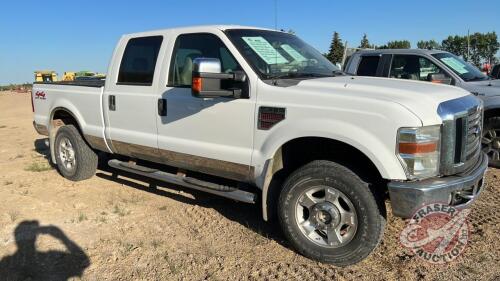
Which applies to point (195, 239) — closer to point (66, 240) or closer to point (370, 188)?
point (66, 240)

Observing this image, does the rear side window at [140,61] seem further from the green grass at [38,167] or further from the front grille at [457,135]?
the front grille at [457,135]

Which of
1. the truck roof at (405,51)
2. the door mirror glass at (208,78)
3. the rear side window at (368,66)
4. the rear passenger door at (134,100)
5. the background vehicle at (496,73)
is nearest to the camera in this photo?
the door mirror glass at (208,78)

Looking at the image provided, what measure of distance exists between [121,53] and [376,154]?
348cm

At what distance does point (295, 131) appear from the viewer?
3.77 m

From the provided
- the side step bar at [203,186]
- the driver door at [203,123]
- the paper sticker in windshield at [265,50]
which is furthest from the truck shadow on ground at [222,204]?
the paper sticker in windshield at [265,50]

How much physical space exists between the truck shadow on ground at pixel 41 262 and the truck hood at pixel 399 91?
2.44 metres

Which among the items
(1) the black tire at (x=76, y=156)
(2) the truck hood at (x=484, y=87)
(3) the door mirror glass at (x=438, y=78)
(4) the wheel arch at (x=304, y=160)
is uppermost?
(3) the door mirror glass at (x=438, y=78)

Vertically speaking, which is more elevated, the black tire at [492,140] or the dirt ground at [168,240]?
the black tire at [492,140]

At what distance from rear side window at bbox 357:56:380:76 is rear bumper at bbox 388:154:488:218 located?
4773 millimetres

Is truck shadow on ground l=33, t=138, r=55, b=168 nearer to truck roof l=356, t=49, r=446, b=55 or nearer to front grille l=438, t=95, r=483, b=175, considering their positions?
truck roof l=356, t=49, r=446, b=55

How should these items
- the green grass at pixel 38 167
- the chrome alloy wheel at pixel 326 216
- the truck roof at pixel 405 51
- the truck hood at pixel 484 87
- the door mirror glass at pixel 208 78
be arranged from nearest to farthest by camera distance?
the chrome alloy wheel at pixel 326 216 < the door mirror glass at pixel 208 78 < the truck hood at pixel 484 87 < the green grass at pixel 38 167 < the truck roof at pixel 405 51

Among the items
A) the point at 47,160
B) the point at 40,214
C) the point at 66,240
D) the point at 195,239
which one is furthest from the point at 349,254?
the point at 47,160

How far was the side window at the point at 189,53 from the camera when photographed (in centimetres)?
455

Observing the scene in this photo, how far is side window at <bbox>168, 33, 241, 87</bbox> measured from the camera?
455 cm
